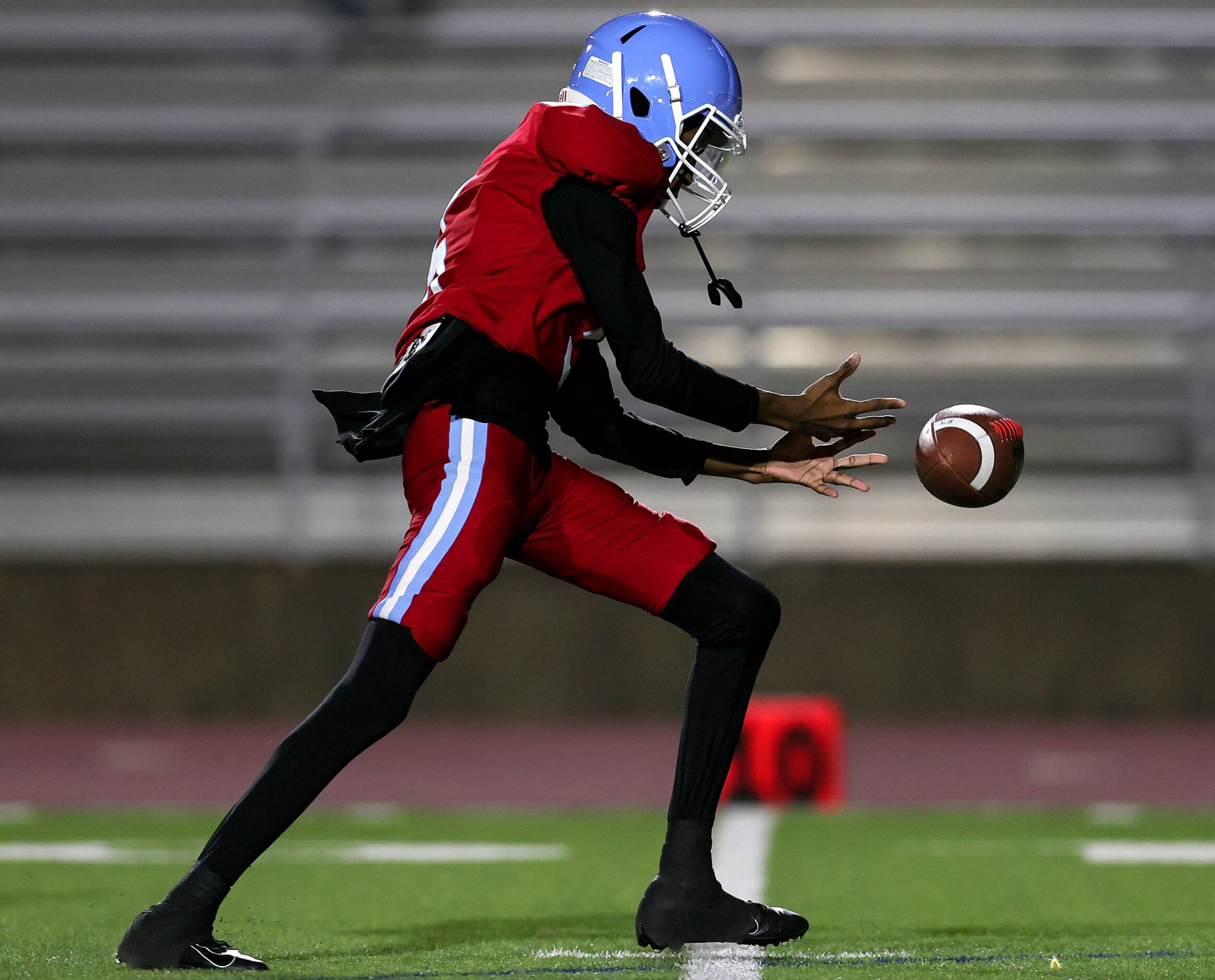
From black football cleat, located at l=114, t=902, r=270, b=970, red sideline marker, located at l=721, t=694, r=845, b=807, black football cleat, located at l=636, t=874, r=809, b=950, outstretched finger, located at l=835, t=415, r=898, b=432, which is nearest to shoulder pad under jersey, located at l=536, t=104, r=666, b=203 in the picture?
outstretched finger, located at l=835, t=415, r=898, b=432

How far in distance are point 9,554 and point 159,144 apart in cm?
243

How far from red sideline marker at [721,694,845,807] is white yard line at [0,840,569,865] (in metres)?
1.08

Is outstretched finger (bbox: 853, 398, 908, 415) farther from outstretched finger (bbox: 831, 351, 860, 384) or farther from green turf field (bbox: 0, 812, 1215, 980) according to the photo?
green turf field (bbox: 0, 812, 1215, 980)

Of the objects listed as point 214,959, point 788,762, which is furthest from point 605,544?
point 788,762

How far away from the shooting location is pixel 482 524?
133 inches

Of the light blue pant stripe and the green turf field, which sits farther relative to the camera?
the green turf field

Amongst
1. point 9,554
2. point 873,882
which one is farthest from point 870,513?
point 873,882

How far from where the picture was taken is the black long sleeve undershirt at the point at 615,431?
150 inches

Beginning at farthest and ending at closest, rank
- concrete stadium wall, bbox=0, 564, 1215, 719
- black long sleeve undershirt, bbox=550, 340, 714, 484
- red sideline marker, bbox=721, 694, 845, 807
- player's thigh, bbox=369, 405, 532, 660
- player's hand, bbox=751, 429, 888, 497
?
concrete stadium wall, bbox=0, 564, 1215, 719, red sideline marker, bbox=721, 694, 845, 807, black long sleeve undershirt, bbox=550, 340, 714, 484, player's hand, bbox=751, 429, 888, 497, player's thigh, bbox=369, 405, 532, 660

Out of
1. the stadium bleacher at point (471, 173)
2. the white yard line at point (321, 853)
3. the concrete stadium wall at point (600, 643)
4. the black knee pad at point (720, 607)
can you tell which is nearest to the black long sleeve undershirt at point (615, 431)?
the black knee pad at point (720, 607)

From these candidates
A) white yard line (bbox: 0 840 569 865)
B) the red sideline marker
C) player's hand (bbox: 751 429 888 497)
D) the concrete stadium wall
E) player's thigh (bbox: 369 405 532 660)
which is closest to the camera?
player's thigh (bbox: 369 405 532 660)

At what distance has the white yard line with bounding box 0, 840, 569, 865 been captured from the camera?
5277 millimetres

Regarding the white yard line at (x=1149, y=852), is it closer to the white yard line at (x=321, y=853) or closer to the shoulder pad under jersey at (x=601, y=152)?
the white yard line at (x=321, y=853)

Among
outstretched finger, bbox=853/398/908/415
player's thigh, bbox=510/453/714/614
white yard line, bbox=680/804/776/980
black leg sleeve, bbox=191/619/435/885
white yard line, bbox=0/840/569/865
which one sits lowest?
white yard line, bbox=0/840/569/865
